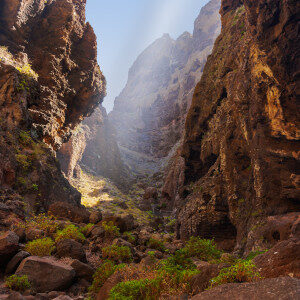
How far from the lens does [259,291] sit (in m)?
2.78

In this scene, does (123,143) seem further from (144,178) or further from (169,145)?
(144,178)

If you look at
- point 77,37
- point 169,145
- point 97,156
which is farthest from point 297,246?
point 169,145

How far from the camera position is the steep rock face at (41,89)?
11.1m

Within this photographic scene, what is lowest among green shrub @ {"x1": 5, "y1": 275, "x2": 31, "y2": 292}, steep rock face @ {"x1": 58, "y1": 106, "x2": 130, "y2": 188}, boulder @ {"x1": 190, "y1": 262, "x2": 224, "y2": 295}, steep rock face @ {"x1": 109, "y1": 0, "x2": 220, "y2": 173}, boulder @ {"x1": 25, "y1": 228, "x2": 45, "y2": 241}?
green shrub @ {"x1": 5, "y1": 275, "x2": 31, "y2": 292}

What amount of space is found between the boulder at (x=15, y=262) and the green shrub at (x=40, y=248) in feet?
1.24

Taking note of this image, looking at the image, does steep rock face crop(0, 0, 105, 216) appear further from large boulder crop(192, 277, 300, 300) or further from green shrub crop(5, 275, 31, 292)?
large boulder crop(192, 277, 300, 300)

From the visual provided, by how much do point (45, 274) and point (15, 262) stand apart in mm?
810

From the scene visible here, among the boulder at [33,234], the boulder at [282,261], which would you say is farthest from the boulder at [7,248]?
the boulder at [282,261]

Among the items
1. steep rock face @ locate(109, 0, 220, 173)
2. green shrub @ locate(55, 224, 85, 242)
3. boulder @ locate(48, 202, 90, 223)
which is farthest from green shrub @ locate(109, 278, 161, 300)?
steep rock face @ locate(109, 0, 220, 173)

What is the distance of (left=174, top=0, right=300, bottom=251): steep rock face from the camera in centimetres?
966

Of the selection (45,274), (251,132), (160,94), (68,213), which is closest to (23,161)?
(68,213)

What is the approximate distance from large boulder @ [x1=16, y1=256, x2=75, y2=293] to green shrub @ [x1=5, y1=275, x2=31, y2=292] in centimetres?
15

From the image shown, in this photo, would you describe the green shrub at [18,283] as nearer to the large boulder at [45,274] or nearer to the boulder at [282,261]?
the large boulder at [45,274]

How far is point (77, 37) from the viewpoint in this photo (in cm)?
2305
